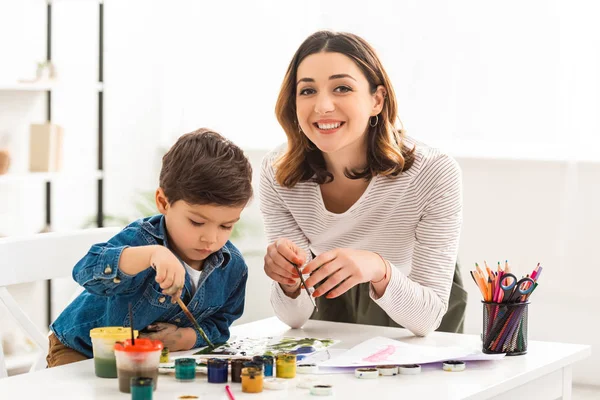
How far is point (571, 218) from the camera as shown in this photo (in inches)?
148

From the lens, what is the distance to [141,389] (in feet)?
4.25

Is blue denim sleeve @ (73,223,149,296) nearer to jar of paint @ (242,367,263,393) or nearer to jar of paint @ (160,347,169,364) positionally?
jar of paint @ (160,347,169,364)

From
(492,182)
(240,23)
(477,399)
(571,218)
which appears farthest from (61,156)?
(477,399)

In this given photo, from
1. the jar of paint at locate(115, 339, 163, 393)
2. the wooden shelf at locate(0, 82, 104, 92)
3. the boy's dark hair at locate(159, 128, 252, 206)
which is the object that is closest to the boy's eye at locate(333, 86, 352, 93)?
the boy's dark hair at locate(159, 128, 252, 206)

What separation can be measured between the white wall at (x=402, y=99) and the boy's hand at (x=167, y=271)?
251 cm

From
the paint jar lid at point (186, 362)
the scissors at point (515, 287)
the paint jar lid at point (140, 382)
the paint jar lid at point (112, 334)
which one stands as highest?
the scissors at point (515, 287)

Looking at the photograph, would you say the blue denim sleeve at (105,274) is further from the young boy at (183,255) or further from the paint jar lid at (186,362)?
the paint jar lid at (186,362)

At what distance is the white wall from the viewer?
3744mm

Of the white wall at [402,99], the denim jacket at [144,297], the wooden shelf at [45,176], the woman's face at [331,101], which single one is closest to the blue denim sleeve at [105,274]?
the denim jacket at [144,297]

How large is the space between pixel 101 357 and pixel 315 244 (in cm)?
78

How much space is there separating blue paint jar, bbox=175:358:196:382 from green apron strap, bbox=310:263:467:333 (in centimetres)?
79

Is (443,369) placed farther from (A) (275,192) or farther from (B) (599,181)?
(B) (599,181)

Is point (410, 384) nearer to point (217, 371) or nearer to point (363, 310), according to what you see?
point (217, 371)

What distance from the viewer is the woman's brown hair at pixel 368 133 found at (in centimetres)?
203
